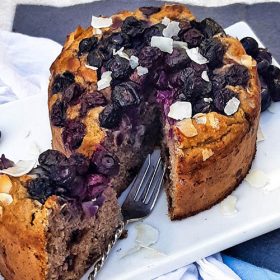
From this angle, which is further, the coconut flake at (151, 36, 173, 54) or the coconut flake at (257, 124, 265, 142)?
the coconut flake at (257, 124, 265, 142)

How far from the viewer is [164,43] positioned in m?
3.32

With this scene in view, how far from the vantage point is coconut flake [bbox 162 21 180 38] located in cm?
339

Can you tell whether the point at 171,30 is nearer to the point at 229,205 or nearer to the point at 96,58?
the point at 96,58

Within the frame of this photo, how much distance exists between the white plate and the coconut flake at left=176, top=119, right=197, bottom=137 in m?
0.35

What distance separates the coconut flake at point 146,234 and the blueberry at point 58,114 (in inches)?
20.0

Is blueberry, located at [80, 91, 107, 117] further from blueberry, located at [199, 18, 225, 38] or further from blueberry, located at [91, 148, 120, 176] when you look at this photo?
blueberry, located at [199, 18, 225, 38]

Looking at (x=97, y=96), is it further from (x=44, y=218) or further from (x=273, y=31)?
(x=273, y=31)

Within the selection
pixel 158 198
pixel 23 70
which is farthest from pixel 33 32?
pixel 158 198

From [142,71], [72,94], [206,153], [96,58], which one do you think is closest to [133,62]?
[142,71]

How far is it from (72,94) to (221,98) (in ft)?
1.92

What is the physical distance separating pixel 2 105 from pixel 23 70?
421 millimetres

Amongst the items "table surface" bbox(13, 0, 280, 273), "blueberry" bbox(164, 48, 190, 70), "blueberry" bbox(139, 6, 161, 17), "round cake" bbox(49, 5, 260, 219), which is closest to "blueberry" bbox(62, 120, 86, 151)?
"round cake" bbox(49, 5, 260, 219)

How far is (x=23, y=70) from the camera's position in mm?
4062

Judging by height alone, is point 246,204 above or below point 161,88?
below
